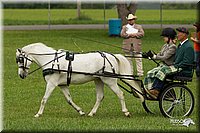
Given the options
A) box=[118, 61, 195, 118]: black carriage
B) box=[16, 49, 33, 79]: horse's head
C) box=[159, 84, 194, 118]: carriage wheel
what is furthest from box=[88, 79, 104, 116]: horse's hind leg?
box=[16, 49, 33, 79]: horse's head

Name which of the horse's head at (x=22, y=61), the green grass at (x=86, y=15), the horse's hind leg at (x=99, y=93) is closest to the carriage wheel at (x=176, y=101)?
the horse's hind leg at (x=99, y=93)

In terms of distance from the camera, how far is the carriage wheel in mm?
11008

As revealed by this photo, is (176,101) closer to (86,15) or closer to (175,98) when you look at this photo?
(175,98)

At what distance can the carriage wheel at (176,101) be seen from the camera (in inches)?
433

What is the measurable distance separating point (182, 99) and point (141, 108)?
143 centimetres

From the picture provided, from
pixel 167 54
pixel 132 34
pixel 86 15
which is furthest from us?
pixel 86 15

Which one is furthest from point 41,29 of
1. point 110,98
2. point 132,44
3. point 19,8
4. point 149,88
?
point 149,88

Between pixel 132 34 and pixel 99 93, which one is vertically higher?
pixel 132 34

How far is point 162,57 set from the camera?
37.0ft

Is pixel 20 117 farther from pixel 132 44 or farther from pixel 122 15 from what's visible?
pixel 122 15

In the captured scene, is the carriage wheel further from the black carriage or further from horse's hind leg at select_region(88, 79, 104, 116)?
horse's hind leg at select_region(88, 79, 104, 116)

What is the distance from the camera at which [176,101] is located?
11.1m

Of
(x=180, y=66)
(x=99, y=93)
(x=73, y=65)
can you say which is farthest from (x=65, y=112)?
(x=180, y=66)

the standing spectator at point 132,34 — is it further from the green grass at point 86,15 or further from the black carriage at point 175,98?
the green grass at point 86,15
